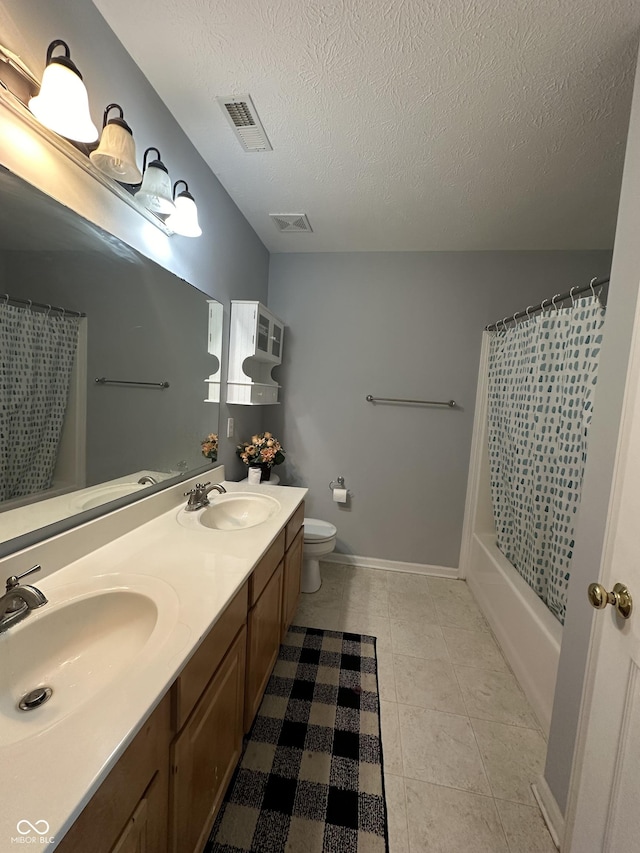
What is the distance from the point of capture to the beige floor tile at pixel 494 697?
1459 mm

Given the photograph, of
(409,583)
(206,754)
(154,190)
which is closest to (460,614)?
(409,583)

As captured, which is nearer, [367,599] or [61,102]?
[61,102]

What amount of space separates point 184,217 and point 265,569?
142 centimetres

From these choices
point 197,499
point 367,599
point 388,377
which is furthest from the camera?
point 388,377

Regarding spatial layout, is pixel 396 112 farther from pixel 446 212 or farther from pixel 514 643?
pixel 514 643

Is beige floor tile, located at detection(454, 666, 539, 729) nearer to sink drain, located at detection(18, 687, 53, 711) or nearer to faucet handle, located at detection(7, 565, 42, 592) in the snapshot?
sink drain, located at detection(18, 687, 53, 711)

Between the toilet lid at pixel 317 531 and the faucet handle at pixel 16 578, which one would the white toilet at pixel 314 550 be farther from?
the faucet handle at pixel 16 578

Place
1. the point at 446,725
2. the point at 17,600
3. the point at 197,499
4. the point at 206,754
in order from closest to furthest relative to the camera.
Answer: the point at 17,600
the point at 206,754
the point at 446,725
the point at 197,499

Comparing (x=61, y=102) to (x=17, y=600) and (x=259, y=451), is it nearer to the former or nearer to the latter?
(x=17, y=600)

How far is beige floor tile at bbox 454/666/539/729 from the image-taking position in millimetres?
1459

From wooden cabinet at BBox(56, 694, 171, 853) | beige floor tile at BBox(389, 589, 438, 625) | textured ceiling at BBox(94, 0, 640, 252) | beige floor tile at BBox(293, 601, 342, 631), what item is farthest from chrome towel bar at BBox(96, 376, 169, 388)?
beige floor tile at BBox(389, 589, 438, 625)

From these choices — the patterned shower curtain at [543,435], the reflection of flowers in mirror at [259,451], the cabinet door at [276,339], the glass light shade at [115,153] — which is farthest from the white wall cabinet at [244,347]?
the patterned shower curtain at [543,435]

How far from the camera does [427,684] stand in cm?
161

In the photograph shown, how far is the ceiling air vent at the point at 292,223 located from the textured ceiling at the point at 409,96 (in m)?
0.11
